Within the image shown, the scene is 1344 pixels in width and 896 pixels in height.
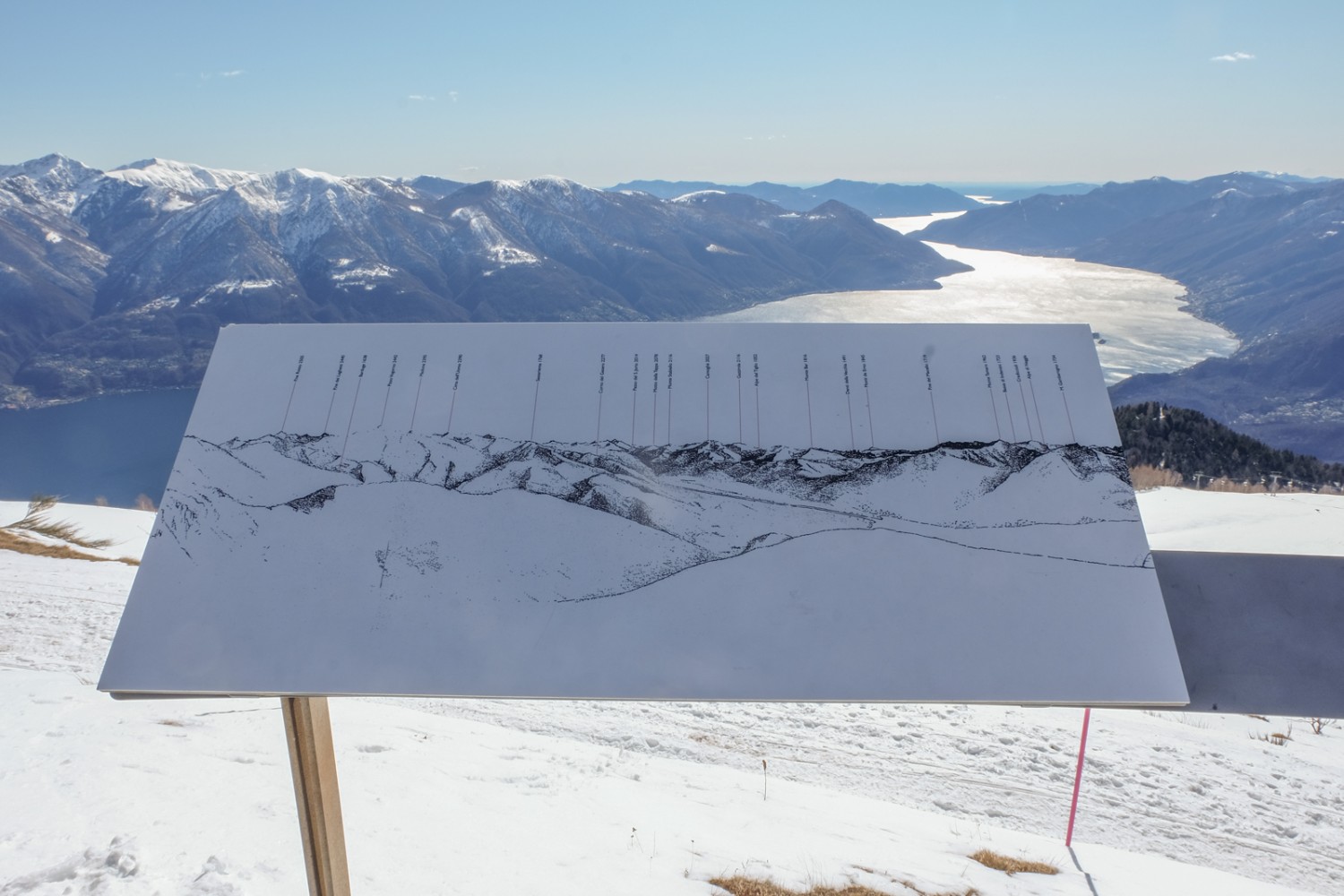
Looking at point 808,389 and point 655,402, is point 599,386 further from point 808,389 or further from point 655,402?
point 808,389

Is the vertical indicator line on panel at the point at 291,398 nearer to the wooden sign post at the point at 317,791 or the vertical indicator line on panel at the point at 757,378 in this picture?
the wooden sign post at the point at 317,791

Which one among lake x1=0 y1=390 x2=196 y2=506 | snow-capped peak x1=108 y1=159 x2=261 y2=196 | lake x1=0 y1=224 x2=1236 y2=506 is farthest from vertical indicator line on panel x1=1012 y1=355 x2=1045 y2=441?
snow-capped peak x1=108 y1=159 x2=261 y2=196

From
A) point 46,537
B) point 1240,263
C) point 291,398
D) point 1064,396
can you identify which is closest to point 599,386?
point 291,398

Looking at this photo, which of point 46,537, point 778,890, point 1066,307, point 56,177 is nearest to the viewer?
point 778,890

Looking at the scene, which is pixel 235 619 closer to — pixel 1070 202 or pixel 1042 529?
pixel 1042 529

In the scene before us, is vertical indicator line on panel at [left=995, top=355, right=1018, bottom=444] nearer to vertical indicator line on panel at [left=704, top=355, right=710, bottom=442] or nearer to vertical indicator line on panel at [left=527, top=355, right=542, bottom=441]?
vertical indicator line on panel at [left=704, top=355, right=710, bottom=442]
